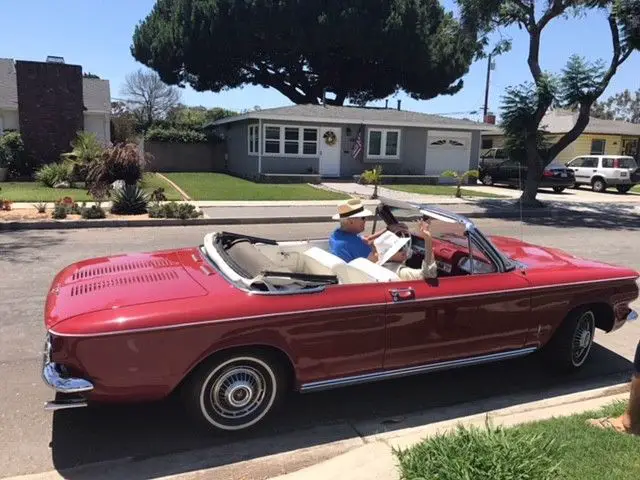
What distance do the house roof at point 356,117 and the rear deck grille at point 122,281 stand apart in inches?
918

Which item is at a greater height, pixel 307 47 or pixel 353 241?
pixel 307 47

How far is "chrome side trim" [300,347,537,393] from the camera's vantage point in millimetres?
3916

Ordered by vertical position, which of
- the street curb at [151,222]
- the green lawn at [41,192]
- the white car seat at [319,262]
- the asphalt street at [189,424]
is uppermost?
the white car seat at [319,262]

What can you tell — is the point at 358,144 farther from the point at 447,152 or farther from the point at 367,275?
the point at 367,275

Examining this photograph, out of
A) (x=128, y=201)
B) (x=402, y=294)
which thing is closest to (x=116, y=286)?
(x=402, y=294)

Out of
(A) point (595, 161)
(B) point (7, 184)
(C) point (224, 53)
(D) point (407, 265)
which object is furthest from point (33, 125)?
(A) point (595, 161)

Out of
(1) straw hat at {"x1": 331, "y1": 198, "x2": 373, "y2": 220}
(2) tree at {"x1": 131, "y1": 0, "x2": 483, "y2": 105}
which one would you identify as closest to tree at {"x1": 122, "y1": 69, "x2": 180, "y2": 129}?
(2) tree at {"x1": 131, "y1": 0, "x2": 483, "y2": 105}

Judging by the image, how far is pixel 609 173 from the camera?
28531 mm

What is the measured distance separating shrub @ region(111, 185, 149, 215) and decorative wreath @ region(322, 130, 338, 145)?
50.3 ft

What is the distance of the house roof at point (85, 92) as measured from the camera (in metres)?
27.8

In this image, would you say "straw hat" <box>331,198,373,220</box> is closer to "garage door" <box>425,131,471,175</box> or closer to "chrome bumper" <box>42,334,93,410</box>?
"chrome bumper" <box>42,334,93,410</box>

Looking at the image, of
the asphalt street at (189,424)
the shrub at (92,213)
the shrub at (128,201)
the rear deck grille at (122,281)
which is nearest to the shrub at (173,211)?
the shrub at (128,201)

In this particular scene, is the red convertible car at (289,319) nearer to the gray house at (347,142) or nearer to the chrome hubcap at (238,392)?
the chrome hubcap at (238,392)

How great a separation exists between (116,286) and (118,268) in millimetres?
536
